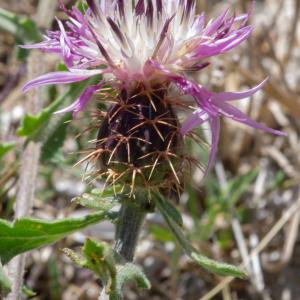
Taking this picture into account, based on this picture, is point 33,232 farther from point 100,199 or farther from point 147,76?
point 147,76

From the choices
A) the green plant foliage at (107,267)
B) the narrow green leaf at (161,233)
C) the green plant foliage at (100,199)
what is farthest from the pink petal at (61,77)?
the narrow green leaf at (161,233)

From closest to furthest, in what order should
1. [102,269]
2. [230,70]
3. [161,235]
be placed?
[102,269] < [161,235] < [230,70]

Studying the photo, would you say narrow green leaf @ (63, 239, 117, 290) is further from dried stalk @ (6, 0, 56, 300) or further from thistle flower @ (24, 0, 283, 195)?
dried stalk @ (6, 0, 56, 300)

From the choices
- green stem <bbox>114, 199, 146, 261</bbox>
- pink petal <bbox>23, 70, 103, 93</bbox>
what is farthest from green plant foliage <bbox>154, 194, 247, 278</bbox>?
pink petal <bbox>23, 70, 103, 93</bbox>

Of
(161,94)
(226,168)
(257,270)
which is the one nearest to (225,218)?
(257,270)

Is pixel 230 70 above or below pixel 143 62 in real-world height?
below

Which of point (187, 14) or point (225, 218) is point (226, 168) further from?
point (187, 14)

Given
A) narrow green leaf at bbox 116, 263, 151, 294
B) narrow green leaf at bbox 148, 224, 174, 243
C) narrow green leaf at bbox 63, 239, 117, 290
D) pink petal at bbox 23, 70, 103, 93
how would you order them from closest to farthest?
narrow green leaf at bbox 63, 239, 117, 290, narrow green leaf at bbox 116, 263, 151, 294, pink petal at bbox 23, 70, 103, 93, narrow green leaf at bbox 148, 224, 174, 243

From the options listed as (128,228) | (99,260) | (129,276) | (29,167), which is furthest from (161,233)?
(99,260)
